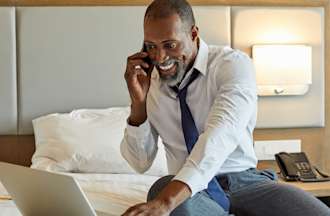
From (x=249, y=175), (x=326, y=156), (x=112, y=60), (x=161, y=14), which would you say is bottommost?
(x=326, y=156)

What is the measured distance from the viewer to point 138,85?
1883mm

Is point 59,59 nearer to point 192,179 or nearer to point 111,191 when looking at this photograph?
point 111,191

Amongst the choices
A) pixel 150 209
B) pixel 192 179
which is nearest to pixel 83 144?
pixel 192 179

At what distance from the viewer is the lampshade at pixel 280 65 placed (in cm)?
305

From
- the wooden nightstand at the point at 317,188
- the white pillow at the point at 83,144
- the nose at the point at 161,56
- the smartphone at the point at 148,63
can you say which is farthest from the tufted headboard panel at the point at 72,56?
the nose at the point at 161,56

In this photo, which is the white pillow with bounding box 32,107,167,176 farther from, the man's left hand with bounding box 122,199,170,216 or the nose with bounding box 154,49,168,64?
the man's left hand with bounding box 122,199,170,216

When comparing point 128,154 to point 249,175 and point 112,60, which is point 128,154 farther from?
point 112,60

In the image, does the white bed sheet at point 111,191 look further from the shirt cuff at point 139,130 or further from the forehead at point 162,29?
the forehead at point 162,29

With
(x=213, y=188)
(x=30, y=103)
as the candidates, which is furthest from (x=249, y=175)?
(x=30, y=103)

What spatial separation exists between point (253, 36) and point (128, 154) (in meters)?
1.35

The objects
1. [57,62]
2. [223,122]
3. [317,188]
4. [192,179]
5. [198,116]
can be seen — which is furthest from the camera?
[57,62]

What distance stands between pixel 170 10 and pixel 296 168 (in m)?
1.27

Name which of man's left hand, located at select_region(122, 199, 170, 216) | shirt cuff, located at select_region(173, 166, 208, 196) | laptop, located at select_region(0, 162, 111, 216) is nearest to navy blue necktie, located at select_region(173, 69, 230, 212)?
shirt cuff, located at select_region(173, 166, 208, 196)

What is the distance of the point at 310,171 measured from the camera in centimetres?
276
